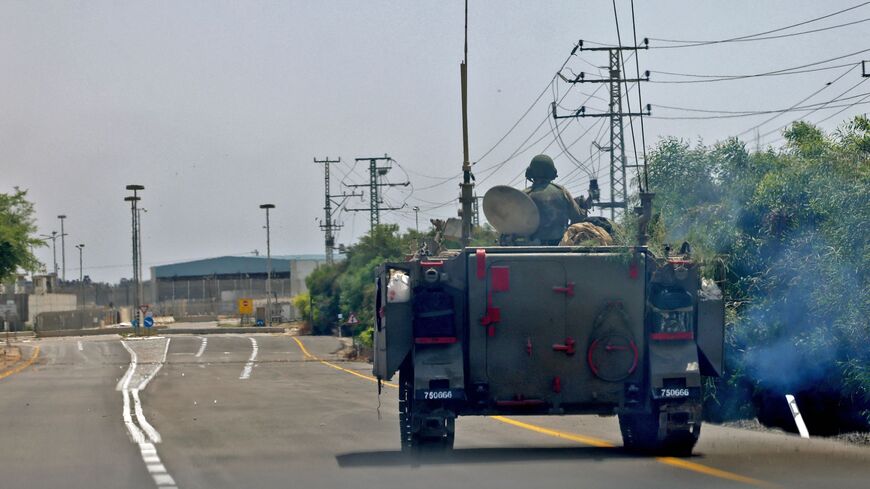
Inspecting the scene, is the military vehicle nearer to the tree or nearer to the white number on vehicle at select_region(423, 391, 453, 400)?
the white number on vehicle at select_region(423, 391, 453, 400)

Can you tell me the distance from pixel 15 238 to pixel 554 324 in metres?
47.6

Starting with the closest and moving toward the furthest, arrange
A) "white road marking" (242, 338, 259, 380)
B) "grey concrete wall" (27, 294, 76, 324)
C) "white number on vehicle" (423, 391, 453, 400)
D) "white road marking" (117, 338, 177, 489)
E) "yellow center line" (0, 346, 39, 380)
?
"white road marking" (117, 338, 177, 489) → "white number on vehicle" (423, 391, 453, 400) → "white road marking" (242, 338, 259, 380) → "yellow center line" (0, 346, 39, 380) → "grey concrete wall" (27, 294, 76, 324)

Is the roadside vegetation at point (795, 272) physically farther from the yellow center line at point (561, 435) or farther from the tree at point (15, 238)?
the tree at point (15, 238)

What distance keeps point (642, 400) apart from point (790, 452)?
5.34 ft

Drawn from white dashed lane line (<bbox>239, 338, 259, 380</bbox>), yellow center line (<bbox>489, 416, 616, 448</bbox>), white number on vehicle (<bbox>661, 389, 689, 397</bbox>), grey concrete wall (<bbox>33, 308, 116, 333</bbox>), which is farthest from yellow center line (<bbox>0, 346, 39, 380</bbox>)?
grey concrete wall (<bbox>33, 308, 116, 333</bbox>)

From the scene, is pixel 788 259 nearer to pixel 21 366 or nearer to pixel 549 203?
pixel 549 203

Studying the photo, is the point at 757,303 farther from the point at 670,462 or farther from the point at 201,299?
the point at 201,299

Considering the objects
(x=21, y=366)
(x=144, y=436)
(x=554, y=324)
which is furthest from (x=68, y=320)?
(x=554, y=324)

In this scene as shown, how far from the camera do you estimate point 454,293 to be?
12828 mm

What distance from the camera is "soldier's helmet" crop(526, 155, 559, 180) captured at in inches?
605

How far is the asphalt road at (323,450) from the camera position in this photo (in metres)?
11.2

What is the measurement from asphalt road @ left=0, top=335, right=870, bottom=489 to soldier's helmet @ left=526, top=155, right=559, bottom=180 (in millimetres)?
3213

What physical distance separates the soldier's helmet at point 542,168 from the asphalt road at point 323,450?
321cm

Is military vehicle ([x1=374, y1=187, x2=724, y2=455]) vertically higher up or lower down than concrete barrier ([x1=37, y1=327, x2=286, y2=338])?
higher up
